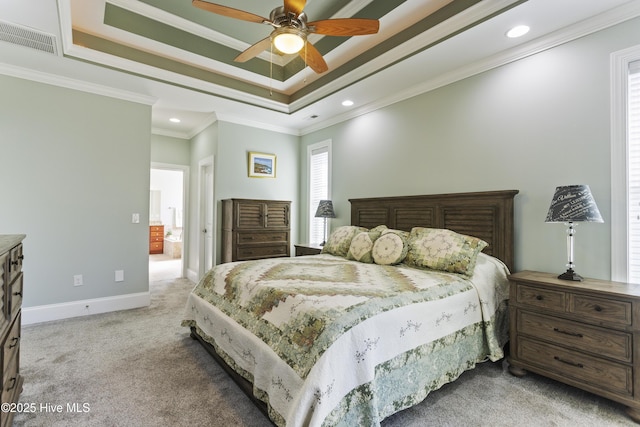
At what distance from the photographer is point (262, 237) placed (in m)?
4.67

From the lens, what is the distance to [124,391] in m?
2.02

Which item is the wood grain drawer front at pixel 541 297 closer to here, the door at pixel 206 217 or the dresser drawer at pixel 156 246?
the door at pixel 206 217

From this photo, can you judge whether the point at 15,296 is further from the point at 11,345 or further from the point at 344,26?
the point at 344,26

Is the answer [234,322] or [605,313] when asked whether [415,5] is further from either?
[234,322]

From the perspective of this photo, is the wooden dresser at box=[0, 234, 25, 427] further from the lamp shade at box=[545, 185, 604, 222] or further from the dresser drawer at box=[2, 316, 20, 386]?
the lamp shade at box=[545, 185, 604, 222]

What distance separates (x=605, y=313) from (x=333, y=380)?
1831mm

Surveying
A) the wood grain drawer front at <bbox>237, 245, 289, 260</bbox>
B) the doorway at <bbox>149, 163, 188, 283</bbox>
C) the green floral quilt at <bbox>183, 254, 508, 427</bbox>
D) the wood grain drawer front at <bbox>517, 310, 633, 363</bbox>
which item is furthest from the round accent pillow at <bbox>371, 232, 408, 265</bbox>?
the doorway at <bbox>149, 163, 188, 283</bbox>

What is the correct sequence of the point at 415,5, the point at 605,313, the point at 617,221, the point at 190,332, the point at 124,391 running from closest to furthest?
the point at 605,313 → the point at 124,391 → the point at 617,221 → the point at 415,5 → the point at 190,332

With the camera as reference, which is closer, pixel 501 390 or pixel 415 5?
pixel 501 390

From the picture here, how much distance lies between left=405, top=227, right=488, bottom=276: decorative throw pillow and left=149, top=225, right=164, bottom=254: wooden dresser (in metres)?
8.49

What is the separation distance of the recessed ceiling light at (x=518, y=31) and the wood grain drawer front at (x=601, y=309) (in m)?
2.13

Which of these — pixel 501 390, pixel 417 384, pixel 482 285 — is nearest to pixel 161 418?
pixel 417 384

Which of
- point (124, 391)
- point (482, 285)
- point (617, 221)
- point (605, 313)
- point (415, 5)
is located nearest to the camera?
point (605, 313)

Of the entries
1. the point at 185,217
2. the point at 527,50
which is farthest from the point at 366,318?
the point at 185,217
